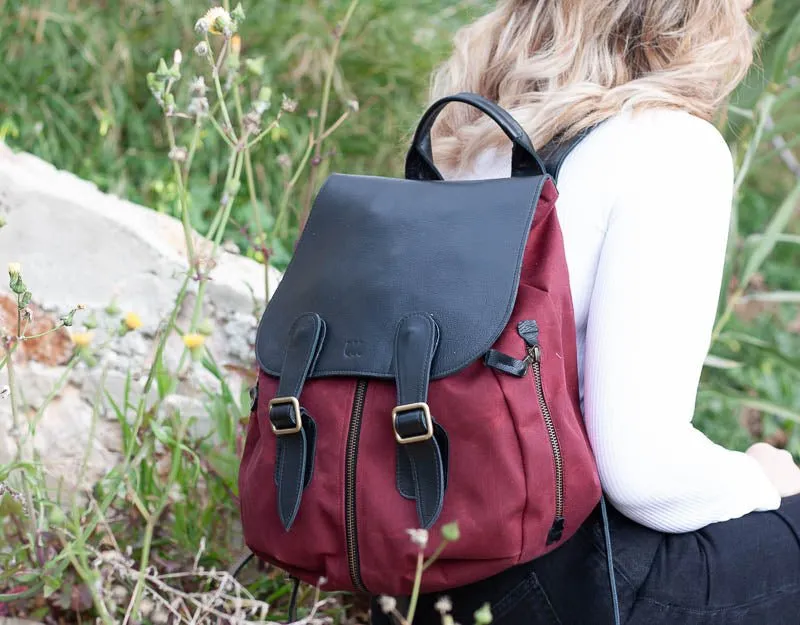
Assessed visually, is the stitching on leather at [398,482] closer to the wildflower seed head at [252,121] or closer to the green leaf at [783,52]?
the wildflower seed head at [252,121]

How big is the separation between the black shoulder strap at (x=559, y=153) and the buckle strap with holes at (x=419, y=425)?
1.04 ft

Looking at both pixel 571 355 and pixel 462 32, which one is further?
pixel 462 32

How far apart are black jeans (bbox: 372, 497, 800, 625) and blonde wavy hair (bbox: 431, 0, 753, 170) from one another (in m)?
0.61

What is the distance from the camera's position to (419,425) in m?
1.22

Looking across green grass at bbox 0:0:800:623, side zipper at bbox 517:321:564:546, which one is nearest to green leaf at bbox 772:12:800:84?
green grass at bbox 0:0:800:623

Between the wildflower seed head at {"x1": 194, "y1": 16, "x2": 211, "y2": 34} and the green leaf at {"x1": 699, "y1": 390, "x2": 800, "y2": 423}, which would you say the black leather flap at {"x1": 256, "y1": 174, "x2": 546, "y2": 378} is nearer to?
the wildflower seed head at {"x1": 194, "y1": 16, "x2": 211, "y2": 34}

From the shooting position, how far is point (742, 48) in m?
1.60

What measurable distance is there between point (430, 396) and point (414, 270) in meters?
0.17

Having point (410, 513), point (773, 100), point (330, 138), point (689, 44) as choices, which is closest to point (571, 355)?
point (410, 513)

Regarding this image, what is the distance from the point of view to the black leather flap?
1260 mm

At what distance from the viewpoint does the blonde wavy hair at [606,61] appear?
146 cm

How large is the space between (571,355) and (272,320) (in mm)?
442

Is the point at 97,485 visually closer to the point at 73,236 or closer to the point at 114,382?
the point at 114,382

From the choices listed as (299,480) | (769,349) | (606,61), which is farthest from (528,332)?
(769,349)
